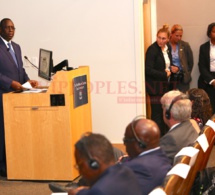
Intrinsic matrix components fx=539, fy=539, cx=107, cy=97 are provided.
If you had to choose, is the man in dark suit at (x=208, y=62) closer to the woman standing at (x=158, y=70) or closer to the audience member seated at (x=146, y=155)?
the woman standing at (x=158, y=70)

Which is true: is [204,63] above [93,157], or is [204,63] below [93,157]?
above

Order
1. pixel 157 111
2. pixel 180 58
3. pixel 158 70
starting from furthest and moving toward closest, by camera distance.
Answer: pixel 180 58
pixel 157 111
pixel 158 70

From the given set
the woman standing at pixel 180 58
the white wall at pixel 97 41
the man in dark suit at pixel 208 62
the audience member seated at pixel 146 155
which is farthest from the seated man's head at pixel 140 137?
the man in dark suit at pixel 208 62

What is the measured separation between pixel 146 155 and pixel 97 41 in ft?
14.5

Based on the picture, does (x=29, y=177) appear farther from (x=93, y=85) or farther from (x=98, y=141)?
(x=98, y=141)

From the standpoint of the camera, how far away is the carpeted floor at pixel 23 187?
560 centimetres

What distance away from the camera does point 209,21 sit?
29.3 feet

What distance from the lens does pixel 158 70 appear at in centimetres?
769

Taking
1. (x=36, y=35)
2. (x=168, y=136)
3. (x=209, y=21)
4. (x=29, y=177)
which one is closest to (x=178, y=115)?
(x=168, y=136)

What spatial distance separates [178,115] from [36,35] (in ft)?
12.7

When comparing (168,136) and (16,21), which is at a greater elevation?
(16,21)

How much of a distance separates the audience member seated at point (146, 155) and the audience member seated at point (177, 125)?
669 mm

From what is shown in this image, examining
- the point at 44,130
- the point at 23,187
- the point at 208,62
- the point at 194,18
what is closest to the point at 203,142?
the point at 44,130

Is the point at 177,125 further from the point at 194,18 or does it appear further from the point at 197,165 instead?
the point at 194,18
